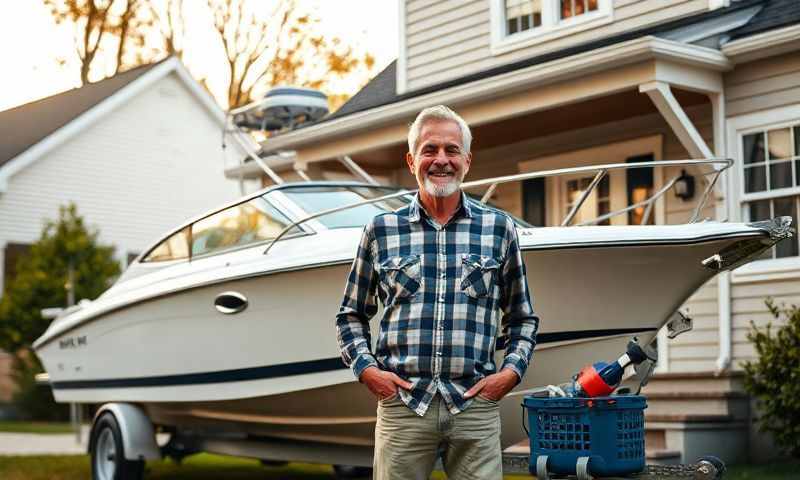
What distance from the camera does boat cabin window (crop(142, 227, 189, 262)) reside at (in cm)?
779

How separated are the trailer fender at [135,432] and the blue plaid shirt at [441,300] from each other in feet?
14.8

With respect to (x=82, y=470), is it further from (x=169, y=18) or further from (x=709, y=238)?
(x=169, y=18)

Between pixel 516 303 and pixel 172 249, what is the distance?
189 inches

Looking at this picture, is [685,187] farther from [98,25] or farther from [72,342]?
[98,25]

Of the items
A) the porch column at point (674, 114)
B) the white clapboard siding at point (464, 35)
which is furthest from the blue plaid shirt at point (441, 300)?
the white clapboard siding at point (464, 35)

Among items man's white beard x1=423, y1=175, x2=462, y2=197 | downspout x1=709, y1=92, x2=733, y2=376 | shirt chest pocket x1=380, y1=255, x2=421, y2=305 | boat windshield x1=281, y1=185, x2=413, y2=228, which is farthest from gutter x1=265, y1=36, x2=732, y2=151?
shirt chest pocket x1=380, y1=255, x2=421, y2=305

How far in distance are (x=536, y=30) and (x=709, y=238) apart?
6.13 metres

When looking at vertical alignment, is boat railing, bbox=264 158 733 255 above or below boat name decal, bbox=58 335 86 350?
above

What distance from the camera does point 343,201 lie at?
7.18m

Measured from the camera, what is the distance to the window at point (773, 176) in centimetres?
892

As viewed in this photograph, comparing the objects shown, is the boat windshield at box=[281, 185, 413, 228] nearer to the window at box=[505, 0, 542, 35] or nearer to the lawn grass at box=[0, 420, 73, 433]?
the window at box=[505, 0, 542, 35]

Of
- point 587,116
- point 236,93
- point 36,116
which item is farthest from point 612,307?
point 236,93

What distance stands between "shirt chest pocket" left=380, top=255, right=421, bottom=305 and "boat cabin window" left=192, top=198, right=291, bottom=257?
11.1 feet

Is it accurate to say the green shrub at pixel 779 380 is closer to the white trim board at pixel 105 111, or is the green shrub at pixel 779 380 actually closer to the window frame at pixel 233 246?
the window frame at pixel 233 246
